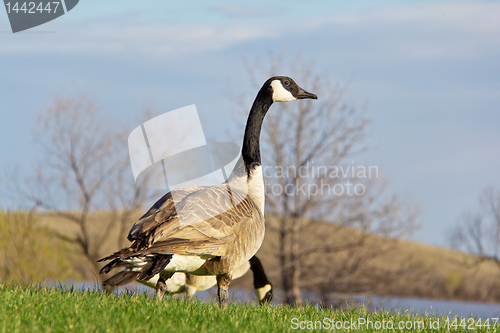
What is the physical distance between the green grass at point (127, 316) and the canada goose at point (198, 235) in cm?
37

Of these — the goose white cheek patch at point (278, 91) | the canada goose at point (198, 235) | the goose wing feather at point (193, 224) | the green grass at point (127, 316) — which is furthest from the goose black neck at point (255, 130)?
the green grass at point (127, 316)

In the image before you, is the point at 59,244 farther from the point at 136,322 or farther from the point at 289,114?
the point at 136,322

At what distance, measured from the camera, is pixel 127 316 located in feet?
14.2

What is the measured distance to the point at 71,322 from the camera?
4.15 m

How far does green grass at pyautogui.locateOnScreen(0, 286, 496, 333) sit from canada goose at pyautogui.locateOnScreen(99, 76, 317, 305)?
370mm

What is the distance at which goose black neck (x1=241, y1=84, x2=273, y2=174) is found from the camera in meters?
6.82

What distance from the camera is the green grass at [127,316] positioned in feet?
13.4

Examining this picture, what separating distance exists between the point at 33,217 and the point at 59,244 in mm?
3097

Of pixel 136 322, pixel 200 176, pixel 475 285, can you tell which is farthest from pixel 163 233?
pixel 475 285

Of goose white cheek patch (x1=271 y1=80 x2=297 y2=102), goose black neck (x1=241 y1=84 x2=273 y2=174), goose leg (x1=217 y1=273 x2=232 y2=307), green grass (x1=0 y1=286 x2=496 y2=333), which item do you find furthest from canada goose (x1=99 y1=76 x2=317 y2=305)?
goose white cheek patch (x1=271 y1=80 x2=297 y2=102)

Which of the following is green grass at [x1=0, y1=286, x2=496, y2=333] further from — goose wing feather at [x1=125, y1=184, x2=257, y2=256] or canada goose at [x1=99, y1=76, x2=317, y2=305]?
goose wing feather at [x1=125, y1=184, x2=257, y2=256]

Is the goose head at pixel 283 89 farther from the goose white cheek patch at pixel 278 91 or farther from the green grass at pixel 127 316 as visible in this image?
the green grass at pixel 127 316

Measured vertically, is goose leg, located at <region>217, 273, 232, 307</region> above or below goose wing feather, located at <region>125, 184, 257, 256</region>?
below

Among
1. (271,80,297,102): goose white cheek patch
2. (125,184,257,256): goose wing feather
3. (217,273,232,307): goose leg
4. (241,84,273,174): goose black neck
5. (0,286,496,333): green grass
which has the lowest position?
(217,273,232,307): goose leg
